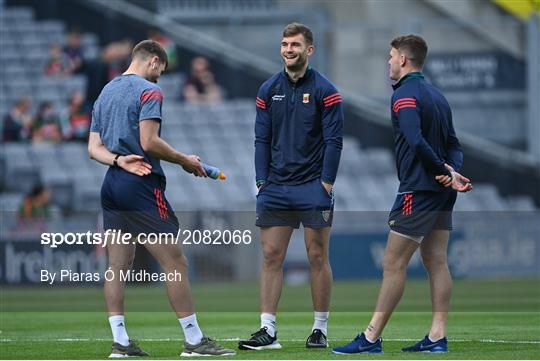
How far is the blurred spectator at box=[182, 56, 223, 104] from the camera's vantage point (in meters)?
28.8

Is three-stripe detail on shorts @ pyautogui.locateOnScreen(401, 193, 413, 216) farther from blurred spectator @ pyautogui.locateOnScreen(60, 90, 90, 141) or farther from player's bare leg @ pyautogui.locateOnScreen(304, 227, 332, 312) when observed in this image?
blurred spectator @ pyautogui.locateOnScreen(60, 90, 90, 141)

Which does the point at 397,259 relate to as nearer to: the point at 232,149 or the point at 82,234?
the point at 82,234

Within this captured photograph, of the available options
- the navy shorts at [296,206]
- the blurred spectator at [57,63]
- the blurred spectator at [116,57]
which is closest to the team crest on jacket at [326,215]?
the navy shorts at [296,206]

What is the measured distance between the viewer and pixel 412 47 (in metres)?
9.68

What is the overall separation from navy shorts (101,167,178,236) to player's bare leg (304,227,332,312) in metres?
1.15

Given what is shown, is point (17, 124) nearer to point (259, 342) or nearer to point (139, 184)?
point (259, 342)

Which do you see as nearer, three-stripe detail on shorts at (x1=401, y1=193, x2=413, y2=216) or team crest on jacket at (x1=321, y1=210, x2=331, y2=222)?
three-stripe detail on shorts at (x1=401, y1=193, x2=413, y2=216)

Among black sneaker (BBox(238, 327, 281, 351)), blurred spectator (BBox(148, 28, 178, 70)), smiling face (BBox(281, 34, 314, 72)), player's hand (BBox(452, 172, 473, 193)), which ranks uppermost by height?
blurred spectator (BBox(148, 28, 178, 70))

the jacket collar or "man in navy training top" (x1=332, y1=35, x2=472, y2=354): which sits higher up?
the jacket collar

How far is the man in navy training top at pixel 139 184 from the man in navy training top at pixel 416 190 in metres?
1.17

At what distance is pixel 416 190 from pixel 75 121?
1778 centimetres

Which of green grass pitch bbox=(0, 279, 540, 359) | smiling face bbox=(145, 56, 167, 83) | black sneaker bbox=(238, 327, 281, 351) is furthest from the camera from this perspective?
green grass pitch bbox=(0, 279, 540, 359)

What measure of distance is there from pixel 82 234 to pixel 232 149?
5.79 metres

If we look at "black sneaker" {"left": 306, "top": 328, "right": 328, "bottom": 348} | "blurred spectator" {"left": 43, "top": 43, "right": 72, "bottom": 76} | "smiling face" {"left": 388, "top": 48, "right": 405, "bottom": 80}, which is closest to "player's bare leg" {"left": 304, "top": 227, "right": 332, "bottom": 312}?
"black sneaker" {"left": 306, "top": 328, "right": 328, "bottom": 348}
